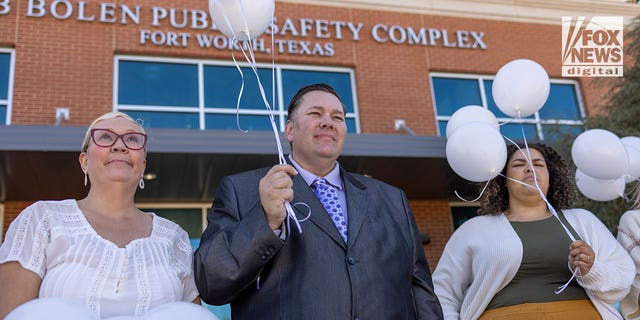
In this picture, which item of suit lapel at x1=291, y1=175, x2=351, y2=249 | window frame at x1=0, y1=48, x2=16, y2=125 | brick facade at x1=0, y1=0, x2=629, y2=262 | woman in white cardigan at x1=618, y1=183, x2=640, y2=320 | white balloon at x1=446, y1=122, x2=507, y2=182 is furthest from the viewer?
brick facade at x1=0, y1=0, x2=629, y2=262

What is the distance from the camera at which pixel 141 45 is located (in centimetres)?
998

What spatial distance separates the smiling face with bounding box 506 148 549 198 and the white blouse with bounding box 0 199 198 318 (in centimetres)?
229

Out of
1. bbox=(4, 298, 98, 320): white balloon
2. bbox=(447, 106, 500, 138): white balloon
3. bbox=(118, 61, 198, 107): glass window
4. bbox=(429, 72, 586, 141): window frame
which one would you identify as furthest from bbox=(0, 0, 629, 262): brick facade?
bbox=(4, 298, 98, 320): white balloon

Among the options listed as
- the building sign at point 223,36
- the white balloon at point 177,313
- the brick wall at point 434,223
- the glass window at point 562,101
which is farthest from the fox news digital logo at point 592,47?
the white balloon at point 177,313

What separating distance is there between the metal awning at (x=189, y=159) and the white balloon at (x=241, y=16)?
4.45 meters

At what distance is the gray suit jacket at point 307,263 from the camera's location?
2543 mm

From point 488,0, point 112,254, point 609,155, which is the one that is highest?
point 488,0

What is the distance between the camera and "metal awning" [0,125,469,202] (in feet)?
23.6

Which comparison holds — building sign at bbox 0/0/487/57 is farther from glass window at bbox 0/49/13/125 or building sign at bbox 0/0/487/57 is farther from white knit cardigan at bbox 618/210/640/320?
white knit cardigan at bbox 618/210/640/320

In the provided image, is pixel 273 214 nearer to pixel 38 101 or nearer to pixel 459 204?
pixel 38 101

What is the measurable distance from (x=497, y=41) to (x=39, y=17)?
8.01 m

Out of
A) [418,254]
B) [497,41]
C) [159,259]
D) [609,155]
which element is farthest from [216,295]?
[497,41]

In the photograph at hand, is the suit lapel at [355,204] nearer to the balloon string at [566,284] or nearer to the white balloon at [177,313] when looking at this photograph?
the white balloon at [177,313]

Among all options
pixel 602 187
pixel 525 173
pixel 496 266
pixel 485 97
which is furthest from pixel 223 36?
pixel 496 266
